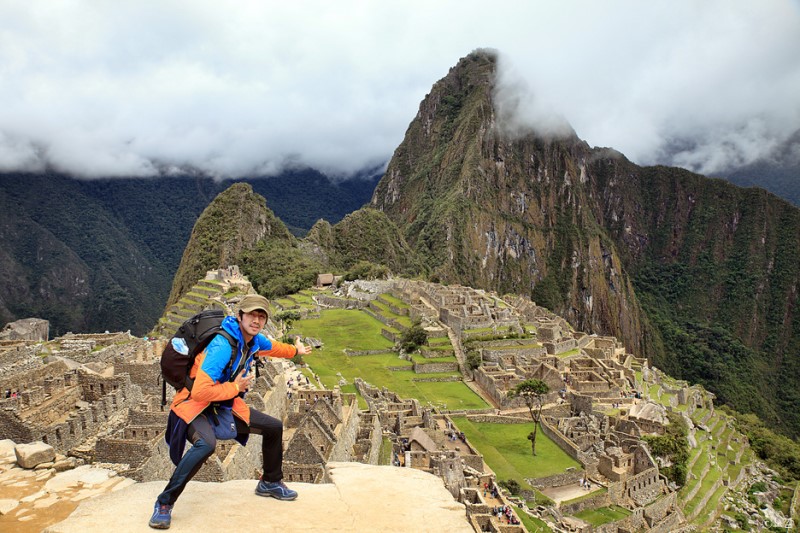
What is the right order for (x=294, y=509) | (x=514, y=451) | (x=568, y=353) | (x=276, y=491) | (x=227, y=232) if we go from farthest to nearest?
(x=227, y=232), (x=568, y=353), (x=514, y=451), (x=276, y=491), (x=294, y=509)

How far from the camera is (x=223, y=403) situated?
6.13 meters

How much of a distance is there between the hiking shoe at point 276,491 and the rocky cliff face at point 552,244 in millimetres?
121939

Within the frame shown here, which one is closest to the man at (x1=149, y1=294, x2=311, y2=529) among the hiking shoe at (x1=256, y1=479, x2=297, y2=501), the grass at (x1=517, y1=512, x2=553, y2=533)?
the hiking shoe at (x1=256, y1=479, x2=297, y2=501)

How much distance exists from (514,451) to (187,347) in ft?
80.4

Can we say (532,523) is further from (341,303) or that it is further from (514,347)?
(341,303)

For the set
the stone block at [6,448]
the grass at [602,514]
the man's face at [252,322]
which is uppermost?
the man's face at [252,322]

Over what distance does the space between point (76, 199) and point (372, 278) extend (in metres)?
39.1

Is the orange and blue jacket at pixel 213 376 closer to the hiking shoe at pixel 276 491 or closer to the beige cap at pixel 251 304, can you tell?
the beige cap at pixel 251 304

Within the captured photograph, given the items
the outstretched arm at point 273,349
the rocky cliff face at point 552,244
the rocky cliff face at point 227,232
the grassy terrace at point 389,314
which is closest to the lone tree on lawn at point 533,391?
the grassy terrace at point 389,314

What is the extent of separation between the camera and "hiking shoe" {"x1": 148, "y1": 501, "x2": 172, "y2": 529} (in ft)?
18.0

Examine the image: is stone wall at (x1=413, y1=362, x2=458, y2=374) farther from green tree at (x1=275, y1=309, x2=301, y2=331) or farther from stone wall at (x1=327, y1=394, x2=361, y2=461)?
stone wall at (x1=327, y1=394, x2=361, y2=461)

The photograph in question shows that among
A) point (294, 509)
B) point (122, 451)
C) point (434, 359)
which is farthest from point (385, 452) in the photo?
point (434, 359)

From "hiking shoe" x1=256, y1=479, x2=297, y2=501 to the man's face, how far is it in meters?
1.81

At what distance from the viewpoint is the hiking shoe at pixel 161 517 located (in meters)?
5.49
